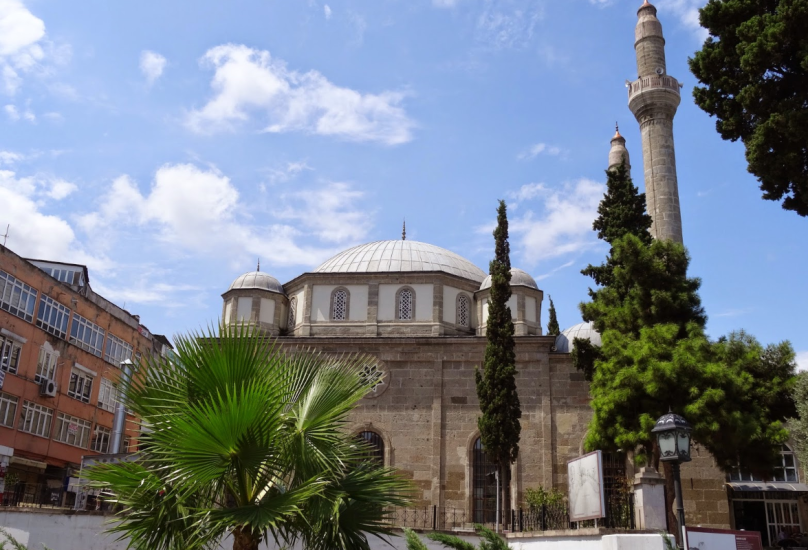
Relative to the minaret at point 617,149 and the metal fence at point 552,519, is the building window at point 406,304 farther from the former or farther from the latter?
the minaret at point 617,149

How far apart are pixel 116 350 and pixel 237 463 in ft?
75.7

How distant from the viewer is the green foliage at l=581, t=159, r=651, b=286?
71.7ft

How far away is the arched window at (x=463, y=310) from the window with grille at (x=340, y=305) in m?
4.20

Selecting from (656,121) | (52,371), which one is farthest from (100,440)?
(656,121)

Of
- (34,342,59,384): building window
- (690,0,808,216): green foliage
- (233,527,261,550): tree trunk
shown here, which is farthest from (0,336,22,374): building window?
(690,0,808,216): green foliage

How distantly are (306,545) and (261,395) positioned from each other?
1.58 m

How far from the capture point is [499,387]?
812 inches

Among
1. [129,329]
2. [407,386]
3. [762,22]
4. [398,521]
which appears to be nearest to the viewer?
[762,22]

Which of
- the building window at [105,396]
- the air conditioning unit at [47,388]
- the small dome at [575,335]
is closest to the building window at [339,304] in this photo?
the small dome at [575,335]

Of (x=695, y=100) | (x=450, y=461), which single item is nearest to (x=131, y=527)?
(x=695, y=100)

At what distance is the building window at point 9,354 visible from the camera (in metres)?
21.1

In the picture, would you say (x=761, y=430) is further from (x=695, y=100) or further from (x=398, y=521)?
(x=398, y=521)

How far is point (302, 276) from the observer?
1093 inches

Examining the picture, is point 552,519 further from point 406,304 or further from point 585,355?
point 406,304
